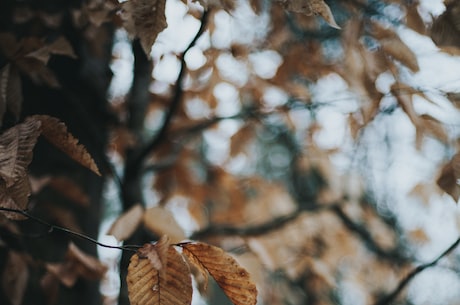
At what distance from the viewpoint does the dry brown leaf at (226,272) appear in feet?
1.41

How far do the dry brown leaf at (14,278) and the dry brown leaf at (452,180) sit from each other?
63cm

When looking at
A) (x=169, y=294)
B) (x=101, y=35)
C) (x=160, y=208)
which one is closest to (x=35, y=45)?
(x=160, y=208)

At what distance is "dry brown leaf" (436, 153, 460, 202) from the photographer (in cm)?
54

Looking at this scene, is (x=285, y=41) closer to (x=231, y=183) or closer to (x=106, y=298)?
(x=231, y=183)

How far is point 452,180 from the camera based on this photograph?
1.79 ft

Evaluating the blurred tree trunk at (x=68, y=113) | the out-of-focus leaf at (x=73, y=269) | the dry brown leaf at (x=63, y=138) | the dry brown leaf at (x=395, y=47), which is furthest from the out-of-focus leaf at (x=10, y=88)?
the dry brown leaf at (x=395, y=47)

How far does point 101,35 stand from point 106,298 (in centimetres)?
98

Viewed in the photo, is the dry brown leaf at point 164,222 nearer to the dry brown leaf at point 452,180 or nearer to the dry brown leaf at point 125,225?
the dry brown leaf at point 125,225

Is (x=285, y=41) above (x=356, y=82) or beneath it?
beneath

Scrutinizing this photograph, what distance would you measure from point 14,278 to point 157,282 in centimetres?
42

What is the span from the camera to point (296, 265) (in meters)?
1.14

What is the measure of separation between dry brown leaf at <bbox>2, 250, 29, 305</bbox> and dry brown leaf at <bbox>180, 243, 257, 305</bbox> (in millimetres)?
412

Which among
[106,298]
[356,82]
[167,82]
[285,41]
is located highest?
[356,82]

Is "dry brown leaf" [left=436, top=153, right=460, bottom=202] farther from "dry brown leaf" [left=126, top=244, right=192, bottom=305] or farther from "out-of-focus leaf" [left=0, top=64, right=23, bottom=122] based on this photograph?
"out-of-focus leaf" [left=0, top=64, right=23, bottom=122]
